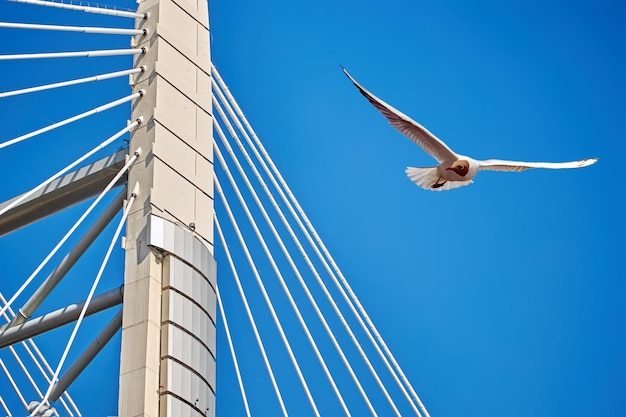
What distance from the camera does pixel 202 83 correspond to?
86.6 ft

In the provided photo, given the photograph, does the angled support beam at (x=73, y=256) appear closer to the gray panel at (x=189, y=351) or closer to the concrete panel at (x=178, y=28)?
the gray panel at (x=189, y=351)

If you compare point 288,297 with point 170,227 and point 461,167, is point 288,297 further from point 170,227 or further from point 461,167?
point 461,167

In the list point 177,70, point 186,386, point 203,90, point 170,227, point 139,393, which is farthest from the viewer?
point 203,90

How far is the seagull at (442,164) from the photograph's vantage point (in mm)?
26891

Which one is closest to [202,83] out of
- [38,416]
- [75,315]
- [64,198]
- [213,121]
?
[213,121]

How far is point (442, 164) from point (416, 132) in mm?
737

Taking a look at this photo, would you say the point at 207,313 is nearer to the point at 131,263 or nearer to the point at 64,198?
the point at 131,263

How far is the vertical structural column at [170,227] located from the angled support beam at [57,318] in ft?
0.90

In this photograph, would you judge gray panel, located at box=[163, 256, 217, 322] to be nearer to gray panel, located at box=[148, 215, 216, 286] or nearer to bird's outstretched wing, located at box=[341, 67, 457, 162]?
gray panel, located at box=[148, 215, 216, 286]

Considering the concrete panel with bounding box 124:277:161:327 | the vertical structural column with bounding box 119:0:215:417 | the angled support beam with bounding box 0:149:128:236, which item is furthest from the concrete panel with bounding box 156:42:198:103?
the concrete panel with bounding box 124:277:161:327

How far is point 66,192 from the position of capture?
995 inches

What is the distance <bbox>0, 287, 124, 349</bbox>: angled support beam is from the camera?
23250mm

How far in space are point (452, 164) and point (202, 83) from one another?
14.5 ft

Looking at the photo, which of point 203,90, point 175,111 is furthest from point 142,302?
point 203,90
